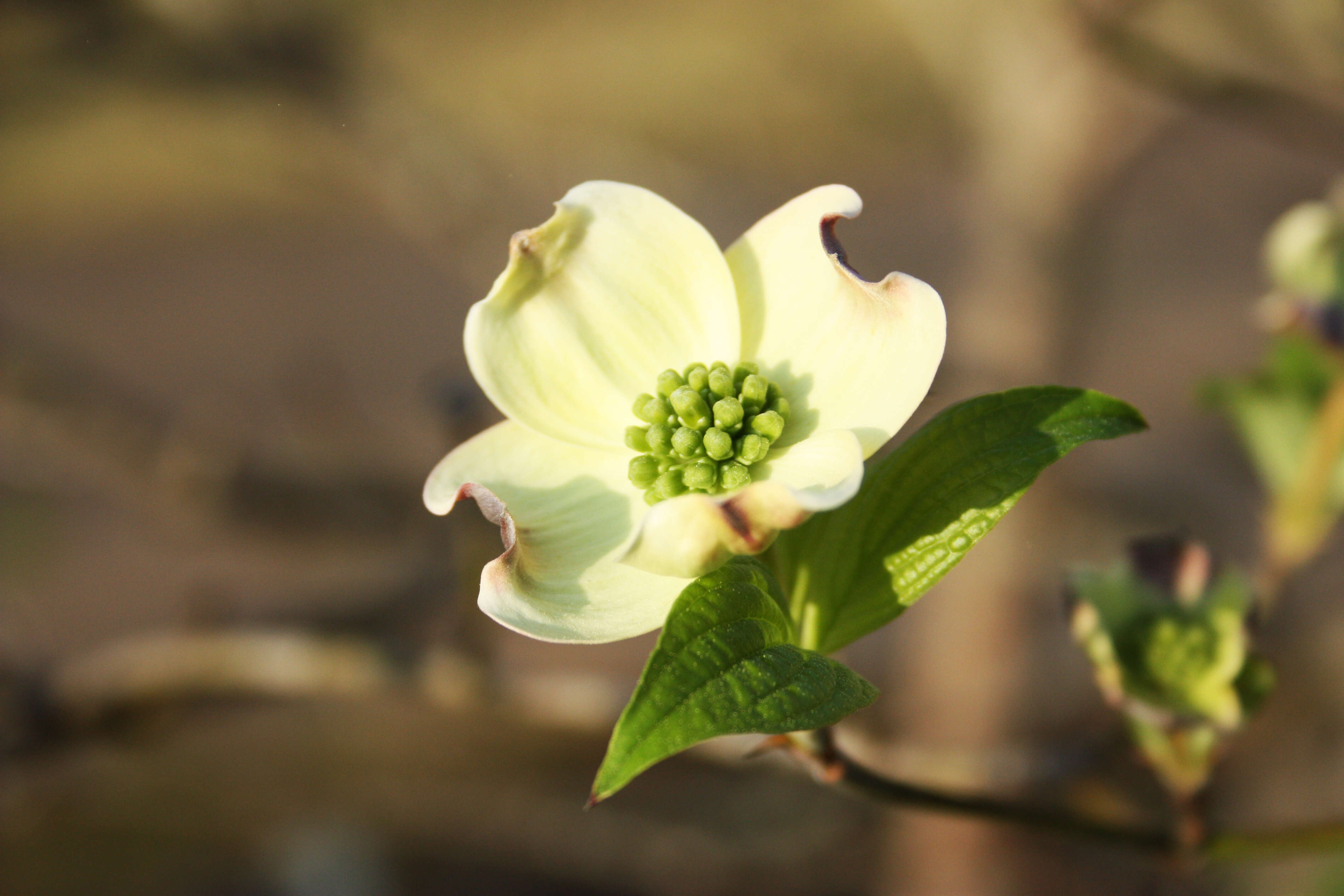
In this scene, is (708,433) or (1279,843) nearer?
(708,433)

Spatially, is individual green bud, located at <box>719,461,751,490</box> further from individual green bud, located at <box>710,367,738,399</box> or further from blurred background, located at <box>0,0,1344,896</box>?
blurred background, located at <box>0,0,1344,896</box>

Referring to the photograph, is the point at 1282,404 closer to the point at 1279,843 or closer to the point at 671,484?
the point at 1279,843

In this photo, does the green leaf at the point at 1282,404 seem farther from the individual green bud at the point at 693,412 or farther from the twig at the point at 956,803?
the individual green bud at the point at 693,412

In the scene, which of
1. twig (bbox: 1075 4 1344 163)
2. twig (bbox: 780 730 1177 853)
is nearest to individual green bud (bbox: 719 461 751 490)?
twig (bbox: 780 730 1177 853)

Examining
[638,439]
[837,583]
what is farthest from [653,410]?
[837,583]

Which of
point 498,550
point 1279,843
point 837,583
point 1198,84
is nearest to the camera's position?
point 837,583

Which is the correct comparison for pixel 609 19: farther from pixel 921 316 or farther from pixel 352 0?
pixel 921 316
